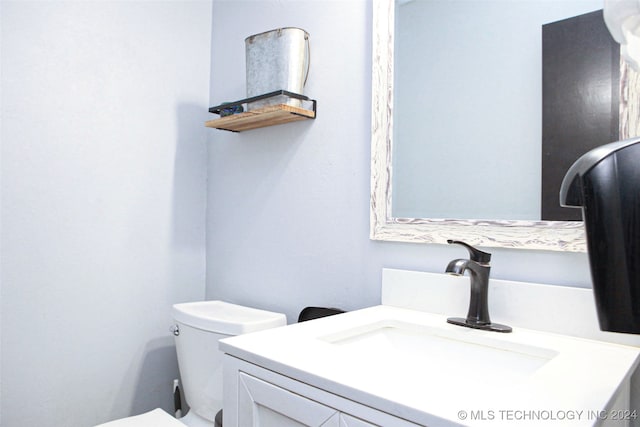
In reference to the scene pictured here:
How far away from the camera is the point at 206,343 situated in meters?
1.35

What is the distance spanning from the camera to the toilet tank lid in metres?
1.28

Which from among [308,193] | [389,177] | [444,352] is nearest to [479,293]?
[444,352]

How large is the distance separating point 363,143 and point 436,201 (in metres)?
0.29

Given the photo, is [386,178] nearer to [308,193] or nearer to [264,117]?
[308,193]

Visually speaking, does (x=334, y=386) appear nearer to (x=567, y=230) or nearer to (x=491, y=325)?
(x=491, y=325)

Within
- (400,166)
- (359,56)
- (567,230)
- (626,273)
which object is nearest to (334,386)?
(626,273)

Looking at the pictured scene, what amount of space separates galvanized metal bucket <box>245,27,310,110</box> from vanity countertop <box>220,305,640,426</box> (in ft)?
2.46

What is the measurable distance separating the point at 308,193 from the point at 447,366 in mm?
727

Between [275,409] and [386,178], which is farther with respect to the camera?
[386,178]

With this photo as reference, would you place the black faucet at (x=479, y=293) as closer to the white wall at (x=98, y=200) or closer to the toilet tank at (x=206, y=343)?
the toilet tank at (x=206, y=343)

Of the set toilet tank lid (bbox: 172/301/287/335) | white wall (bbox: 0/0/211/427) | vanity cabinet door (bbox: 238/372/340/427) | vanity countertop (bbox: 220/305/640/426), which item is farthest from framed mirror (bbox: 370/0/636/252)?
white wall (bbox: 0/0/211/427)

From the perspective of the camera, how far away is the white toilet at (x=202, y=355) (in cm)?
130

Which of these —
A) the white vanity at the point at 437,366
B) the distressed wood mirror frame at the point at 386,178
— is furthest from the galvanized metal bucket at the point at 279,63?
the white vanity at the point at 437,366

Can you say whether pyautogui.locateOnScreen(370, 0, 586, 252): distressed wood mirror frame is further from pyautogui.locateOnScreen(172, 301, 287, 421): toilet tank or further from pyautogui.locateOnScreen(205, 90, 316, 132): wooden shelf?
pyautogui.locateOnScreen(172, 301, 287, 421): toilet tank
